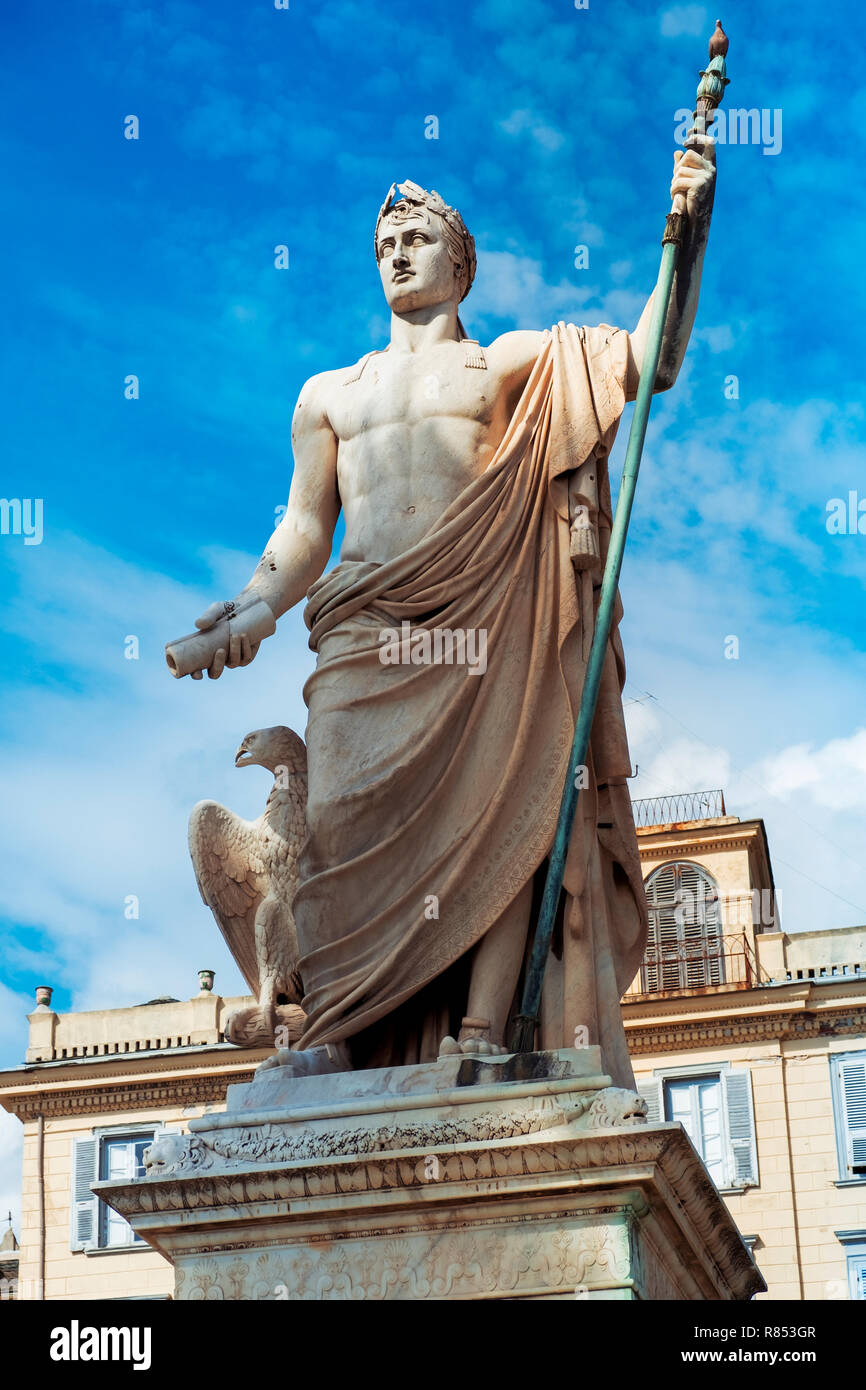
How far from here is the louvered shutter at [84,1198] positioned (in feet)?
130

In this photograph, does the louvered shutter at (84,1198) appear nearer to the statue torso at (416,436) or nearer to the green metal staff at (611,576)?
the statue torso at (416,436)

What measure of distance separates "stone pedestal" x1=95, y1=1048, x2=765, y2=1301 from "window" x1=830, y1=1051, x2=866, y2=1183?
2912 centimetres

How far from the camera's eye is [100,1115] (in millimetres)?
39781

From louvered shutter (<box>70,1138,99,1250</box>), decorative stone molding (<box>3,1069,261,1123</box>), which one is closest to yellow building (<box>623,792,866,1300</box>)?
decorative stone molding (<box>3,1069,261,1123</box>)

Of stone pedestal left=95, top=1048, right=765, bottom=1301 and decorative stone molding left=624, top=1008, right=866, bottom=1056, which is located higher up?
decorative stone molding left=624, top=1008, right=866, bottom=1056

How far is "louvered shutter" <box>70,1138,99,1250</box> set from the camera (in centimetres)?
3950

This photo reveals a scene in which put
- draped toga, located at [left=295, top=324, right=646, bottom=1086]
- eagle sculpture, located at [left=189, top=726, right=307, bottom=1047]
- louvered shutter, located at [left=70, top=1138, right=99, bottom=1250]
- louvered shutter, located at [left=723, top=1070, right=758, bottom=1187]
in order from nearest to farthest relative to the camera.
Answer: draped toga, located at [left=295, top=324, right=646, bottom=1086], eagle sculpture, located at [left=189, top=726, right=307, bottom=1047], louvered shutter, located at [left=723, top=1070, right=758, bottom=1187], louvered shutter, located at [left=70, top=1138, right=99, bottom=1250]

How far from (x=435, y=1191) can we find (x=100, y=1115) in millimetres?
32024

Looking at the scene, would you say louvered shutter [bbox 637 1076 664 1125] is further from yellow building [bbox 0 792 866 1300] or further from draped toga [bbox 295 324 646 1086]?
draped toga [bbox 295 324 646 1086]

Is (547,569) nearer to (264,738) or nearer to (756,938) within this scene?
(264,738)

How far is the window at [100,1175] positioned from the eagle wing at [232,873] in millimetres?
28979
